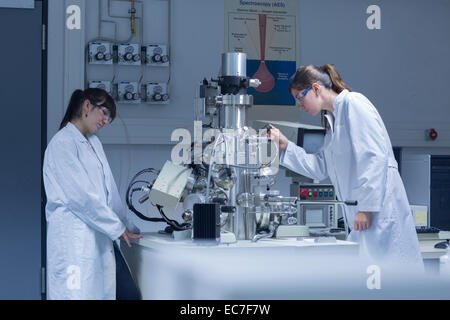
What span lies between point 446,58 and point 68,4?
2.30m

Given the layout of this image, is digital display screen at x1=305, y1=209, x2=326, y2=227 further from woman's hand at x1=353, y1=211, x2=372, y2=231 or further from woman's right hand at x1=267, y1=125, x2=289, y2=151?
woman's hand at x1=353, y1=211, x2=372, y2=231

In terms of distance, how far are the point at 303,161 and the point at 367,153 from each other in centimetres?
33

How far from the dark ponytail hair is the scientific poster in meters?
1.30

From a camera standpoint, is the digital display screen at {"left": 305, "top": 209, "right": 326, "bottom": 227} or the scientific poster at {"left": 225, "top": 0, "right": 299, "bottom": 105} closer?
the digital display screen at {"left": 305, "top": 209, "right": 326, "bottom": 227}

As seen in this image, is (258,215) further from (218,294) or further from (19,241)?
(19,241)

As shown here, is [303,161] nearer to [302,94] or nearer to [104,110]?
[302,94]

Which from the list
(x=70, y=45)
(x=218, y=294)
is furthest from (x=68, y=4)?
(x=218, y=294)

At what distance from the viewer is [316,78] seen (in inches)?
78.5

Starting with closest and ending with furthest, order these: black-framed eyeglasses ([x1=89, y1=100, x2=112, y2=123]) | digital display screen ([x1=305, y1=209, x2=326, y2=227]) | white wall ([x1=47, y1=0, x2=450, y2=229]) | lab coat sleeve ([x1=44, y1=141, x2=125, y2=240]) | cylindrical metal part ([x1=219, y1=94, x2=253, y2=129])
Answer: cylindrical metal part ([x1=219, y1=94, x2=253, y2=129])
lab coat sleeve ([x1=44, y1=141, x2=125, y2=240])
black-framed eyeglasses ([x1=89, y1=100, x2=112, y2=123])
digital display screen ([x1=305, y1=209, x2=326, y2=227])
white wall ([x1=47, y1=0, x2=450, y2=229])

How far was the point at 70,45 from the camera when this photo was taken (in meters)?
3.04

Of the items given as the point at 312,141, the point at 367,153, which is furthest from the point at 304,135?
the point at 367,153

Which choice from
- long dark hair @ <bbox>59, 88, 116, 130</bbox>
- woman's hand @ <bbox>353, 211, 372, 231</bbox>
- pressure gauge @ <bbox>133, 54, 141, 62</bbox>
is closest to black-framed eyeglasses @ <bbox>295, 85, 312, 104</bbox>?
woman's hand @ <bbox>353, 211, 372, 231</bbox>

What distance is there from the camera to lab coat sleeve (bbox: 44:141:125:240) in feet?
6.34
